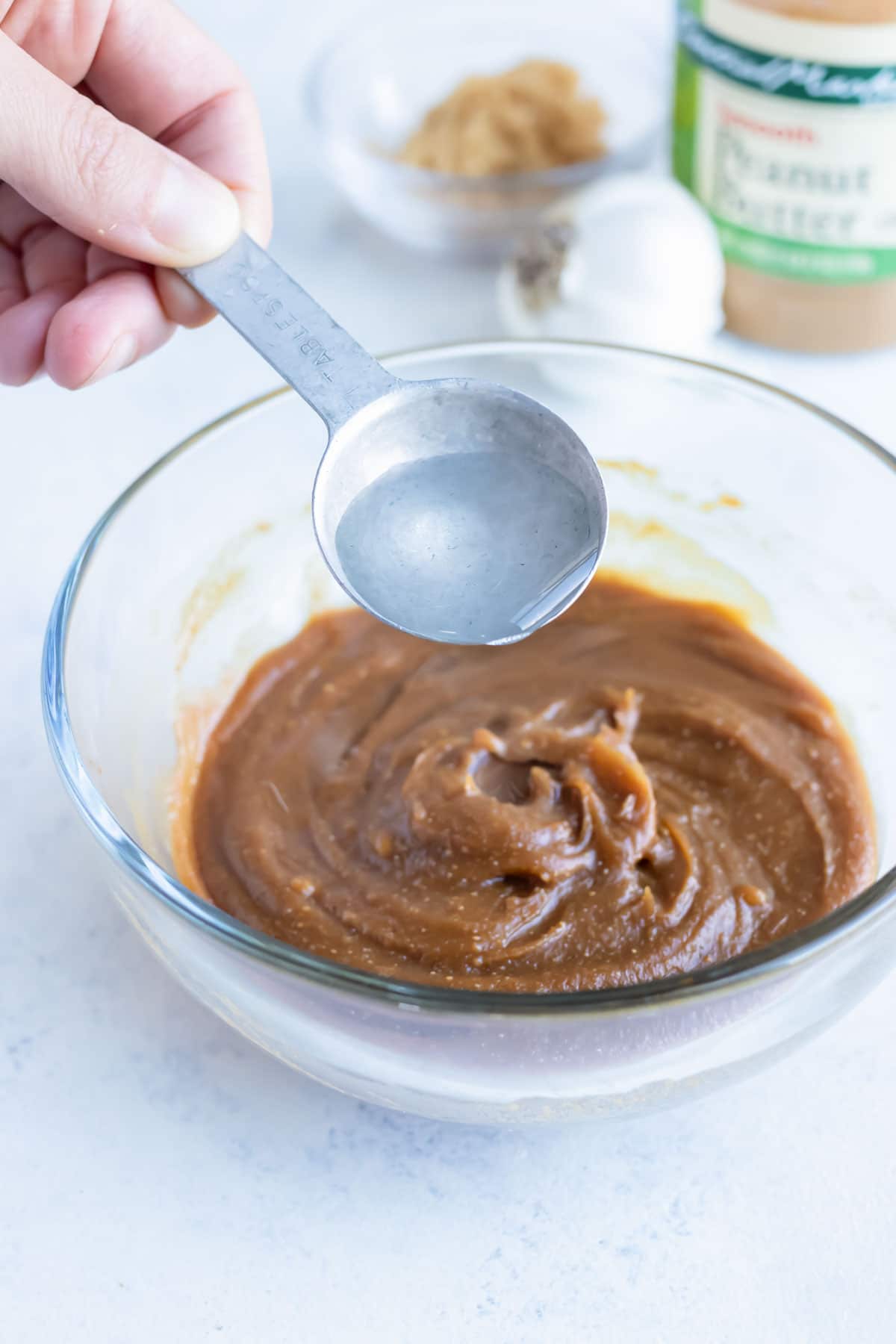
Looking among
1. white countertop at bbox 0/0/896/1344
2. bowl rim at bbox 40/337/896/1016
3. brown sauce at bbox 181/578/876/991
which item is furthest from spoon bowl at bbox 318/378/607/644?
white countertop at bbox 0/0/896/1344

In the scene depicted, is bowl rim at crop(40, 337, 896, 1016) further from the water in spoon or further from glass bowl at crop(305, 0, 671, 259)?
glass bowl at crop(305, 0, 671, 259)

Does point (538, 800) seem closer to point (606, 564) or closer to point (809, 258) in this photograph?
point (606, 564)

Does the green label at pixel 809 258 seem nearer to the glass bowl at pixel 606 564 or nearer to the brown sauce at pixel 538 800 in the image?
the glass bowl at pixel 606 564

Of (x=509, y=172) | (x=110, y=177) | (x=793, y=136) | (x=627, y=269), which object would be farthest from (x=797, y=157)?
(x=110, y=177)

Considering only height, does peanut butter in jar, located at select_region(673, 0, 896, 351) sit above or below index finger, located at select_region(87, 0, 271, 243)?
below

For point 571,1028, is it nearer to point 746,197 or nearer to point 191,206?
point 191,206

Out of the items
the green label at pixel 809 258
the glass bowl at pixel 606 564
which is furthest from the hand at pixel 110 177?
the green label at pixel 809 258

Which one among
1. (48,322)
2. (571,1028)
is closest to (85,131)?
(48,322)
